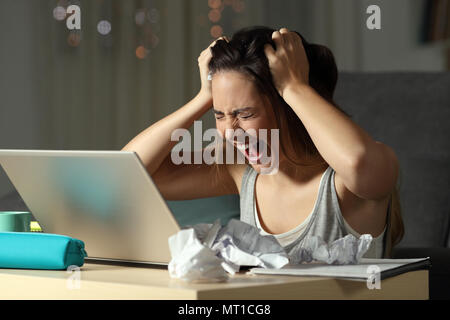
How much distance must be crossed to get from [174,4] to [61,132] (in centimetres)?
75

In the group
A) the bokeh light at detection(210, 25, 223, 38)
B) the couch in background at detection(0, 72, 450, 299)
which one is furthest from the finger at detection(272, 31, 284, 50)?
the bokeh light at detection(210, 25, 223, 38)

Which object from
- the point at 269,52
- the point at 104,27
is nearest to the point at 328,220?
the point at 269,52

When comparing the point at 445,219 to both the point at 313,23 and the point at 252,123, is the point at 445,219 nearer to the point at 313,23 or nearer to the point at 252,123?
the point at 252,123

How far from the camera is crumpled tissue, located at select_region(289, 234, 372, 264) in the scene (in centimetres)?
90

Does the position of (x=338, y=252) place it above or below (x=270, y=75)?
below

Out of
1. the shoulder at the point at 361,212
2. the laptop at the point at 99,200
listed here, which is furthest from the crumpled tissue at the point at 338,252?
the shoulder at the point at 361,212

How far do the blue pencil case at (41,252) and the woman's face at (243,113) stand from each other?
13.6 inches

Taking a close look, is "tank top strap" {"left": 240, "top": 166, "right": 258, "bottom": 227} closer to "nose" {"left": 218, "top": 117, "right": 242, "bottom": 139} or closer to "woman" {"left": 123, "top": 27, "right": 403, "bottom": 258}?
"woman" {"left": 123, "top": 27, "right": 403, "bottom": 258}

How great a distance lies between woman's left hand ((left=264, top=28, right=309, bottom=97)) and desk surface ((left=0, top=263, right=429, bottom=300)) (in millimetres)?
387

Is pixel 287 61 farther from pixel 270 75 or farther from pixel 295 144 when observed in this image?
pixel 295 144

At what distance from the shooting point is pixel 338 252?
35.5 inches

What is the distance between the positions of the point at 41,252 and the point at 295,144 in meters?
0.52

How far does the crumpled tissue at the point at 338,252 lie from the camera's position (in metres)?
0.90

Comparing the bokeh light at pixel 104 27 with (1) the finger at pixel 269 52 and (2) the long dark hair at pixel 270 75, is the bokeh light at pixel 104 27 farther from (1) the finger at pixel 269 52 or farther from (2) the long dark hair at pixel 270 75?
(1) the finger at pixel 269 52
